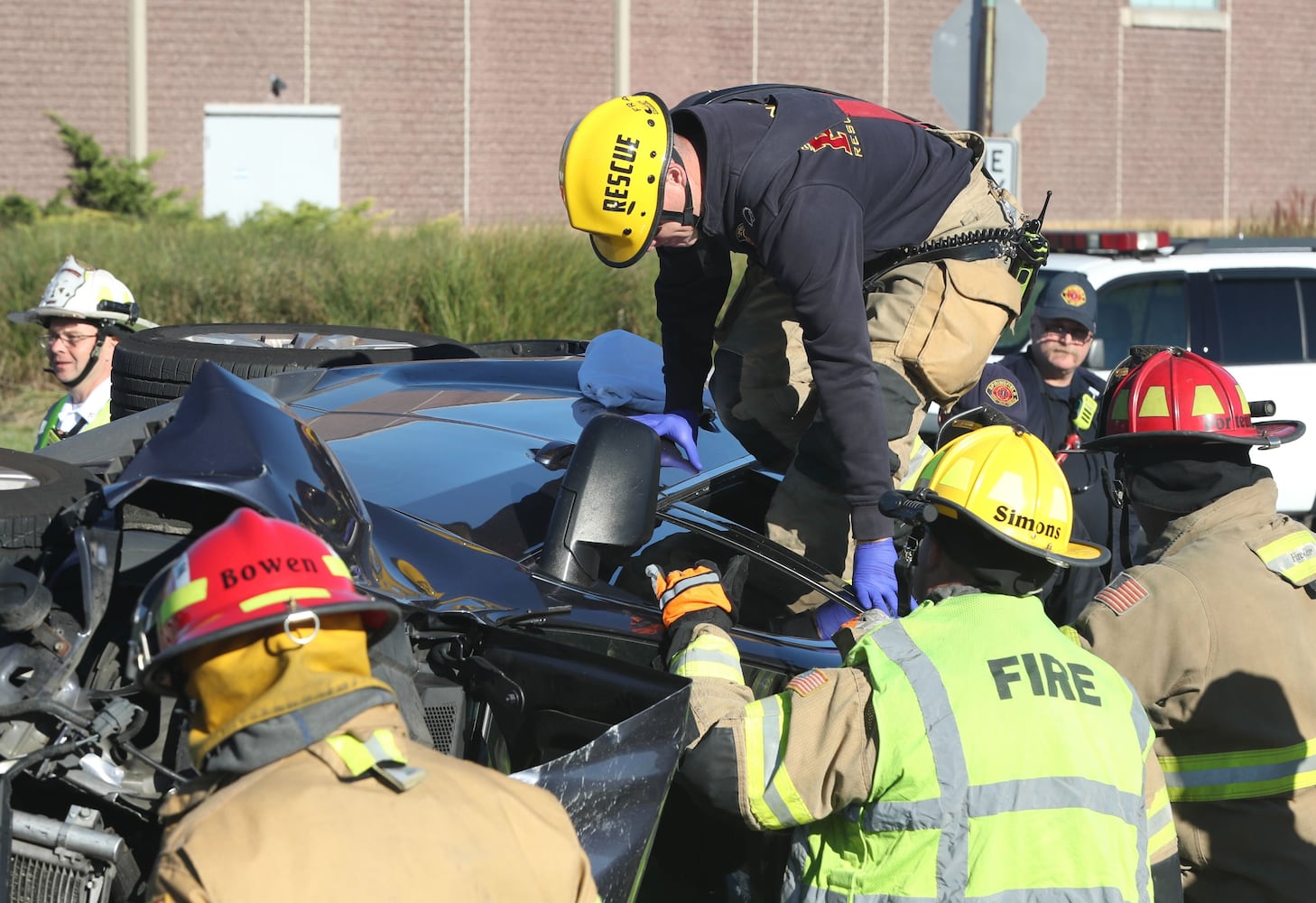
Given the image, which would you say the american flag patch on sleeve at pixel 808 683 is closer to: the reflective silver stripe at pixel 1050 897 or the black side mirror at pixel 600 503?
the reflective silver stripe at pixel 1050 897

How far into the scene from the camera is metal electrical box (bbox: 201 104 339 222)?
20797 millimetres

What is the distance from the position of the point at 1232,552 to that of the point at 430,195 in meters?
20.0

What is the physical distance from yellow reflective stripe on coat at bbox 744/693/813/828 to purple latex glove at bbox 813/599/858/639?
2.70 feet

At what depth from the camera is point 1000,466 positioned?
2525 millimetres

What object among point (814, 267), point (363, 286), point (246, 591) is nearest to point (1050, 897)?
point (246, 591)

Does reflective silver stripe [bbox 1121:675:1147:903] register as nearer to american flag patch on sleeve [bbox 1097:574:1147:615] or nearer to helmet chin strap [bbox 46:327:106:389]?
american flag patch on sleeve [bbox 1097:574:1147:615]

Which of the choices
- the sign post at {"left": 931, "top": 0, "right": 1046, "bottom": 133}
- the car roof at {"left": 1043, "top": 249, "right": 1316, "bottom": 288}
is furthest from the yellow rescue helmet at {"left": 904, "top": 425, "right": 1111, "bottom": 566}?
the sign post at {"left": 931, "top": 0, "right": 1046, "bottom": 133}

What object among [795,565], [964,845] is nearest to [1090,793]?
[964,845]

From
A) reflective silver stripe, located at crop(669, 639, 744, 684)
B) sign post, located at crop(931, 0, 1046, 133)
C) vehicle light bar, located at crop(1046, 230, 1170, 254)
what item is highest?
sign post, located at crop(931, 0, 1046, 133)

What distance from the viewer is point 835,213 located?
3.42 metres

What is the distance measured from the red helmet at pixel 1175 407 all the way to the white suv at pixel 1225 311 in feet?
15.2

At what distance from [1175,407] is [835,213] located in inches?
35.7

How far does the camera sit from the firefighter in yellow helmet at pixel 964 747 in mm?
2232

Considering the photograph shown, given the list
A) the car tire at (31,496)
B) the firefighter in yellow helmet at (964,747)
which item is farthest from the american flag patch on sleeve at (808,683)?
the car tire at (31,496)
